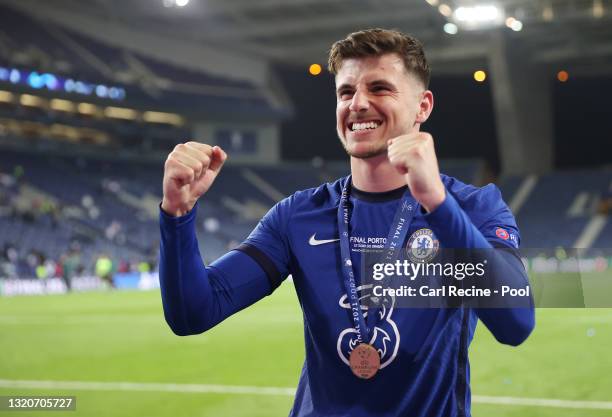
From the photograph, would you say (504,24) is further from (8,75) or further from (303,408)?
(303,408)

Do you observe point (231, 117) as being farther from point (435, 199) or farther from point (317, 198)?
point (435, 199)

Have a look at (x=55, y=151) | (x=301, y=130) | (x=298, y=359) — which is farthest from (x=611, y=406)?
(x=301, y=130)

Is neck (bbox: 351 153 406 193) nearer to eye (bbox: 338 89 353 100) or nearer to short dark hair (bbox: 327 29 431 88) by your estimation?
eye (bbox: 338 89 353 100)

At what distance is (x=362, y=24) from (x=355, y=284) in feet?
130

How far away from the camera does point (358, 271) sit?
2.85 metres

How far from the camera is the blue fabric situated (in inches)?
105

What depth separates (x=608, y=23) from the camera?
3800 cm

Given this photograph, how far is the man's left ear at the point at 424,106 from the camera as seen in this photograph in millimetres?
2891

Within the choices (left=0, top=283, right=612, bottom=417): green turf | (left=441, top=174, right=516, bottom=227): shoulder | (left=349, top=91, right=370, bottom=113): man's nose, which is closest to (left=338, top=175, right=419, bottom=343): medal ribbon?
(left=441, top=174, right=516, bottom=227): shoulder

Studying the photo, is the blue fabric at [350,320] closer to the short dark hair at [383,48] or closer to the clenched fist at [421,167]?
the clenched fist at [421,167]

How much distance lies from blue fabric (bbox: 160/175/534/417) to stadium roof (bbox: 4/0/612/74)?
107ft

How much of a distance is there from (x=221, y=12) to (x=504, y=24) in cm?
1534

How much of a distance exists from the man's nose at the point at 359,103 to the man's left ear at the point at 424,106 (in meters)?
0.26

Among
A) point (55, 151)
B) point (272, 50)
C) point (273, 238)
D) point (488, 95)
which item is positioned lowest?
point (273, 238)
